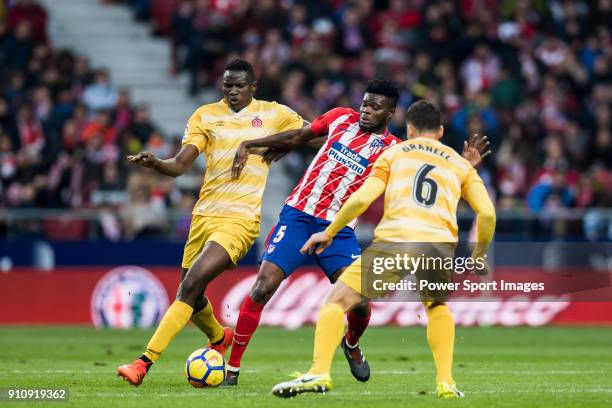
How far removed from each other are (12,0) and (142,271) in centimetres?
837

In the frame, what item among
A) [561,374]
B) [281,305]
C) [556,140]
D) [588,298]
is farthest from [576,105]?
[561,374]

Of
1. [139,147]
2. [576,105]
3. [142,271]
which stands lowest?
[142,271]

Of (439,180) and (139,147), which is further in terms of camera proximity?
(139,147)

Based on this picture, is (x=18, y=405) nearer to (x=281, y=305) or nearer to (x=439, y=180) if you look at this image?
(x=439, y=180)

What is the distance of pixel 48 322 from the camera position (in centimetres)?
2088

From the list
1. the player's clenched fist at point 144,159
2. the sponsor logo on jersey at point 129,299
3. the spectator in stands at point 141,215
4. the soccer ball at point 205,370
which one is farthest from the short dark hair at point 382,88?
the spectator in stands at point 141,215

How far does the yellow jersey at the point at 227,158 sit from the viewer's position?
39.4ft

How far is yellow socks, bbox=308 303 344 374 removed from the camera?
978 cm

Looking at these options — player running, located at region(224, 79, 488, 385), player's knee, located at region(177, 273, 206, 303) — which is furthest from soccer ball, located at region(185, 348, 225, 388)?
player's knee, located at region(177, 273, 206, 303)

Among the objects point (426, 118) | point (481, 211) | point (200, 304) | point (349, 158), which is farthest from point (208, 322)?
point (481, 211)

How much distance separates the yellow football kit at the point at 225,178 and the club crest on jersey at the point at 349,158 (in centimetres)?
75

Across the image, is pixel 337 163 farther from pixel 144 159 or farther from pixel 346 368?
pixel 346 368

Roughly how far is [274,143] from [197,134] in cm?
71

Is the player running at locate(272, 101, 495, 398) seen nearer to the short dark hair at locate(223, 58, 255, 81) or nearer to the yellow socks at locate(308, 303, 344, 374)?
the yellow socks at locate(308, 303, 344, 374)
